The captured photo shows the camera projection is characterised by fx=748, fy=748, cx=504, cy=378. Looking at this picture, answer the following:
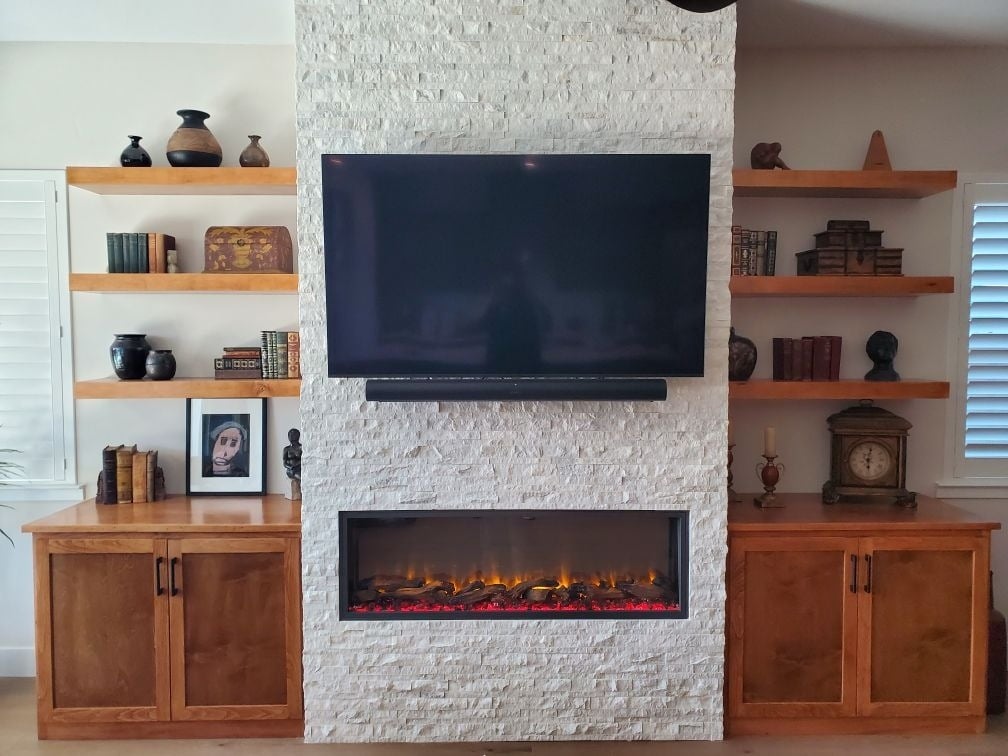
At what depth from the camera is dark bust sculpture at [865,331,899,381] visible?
3.27m

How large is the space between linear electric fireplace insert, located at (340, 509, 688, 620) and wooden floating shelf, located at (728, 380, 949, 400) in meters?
0.63

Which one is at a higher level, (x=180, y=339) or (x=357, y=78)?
(x=357, y=78)

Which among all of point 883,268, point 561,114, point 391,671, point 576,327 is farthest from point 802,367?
point 391,671

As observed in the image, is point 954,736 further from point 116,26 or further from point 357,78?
point 116,26

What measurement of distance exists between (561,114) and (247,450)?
1985 mm

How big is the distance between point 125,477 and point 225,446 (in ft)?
1.39

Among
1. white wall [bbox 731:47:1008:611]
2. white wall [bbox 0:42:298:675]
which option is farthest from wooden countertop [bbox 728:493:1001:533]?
white wall [bbox 0:42:298:675]

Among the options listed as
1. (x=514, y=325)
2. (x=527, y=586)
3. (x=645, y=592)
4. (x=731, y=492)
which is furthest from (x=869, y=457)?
(x=514, y=325)

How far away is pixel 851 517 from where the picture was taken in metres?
3.00

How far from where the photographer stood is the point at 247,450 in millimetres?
3375

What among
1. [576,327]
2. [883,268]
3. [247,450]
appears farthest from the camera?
[247,450]

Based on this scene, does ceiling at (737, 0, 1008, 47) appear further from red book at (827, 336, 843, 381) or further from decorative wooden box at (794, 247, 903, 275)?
red book at (827, 336, 843, 381)

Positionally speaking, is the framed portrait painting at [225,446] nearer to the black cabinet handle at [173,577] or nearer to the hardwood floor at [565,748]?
the black cabinet handle at [173,577]

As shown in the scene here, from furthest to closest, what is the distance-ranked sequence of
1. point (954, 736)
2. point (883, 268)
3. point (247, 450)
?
point (247, 450)
point (883, 268)
point (954, 736)
